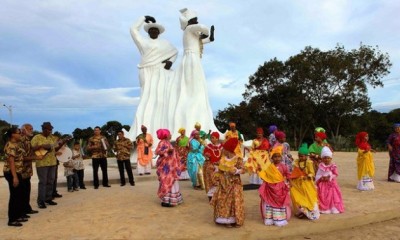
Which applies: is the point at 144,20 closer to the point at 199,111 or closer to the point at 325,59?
the point at 199,111

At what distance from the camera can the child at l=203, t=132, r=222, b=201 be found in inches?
267

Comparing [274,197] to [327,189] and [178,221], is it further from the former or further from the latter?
[178,221]

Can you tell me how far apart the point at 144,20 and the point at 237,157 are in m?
12.1

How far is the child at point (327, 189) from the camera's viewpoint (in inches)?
258

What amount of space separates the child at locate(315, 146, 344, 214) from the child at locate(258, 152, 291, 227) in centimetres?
107

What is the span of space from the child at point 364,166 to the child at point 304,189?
3.39 m

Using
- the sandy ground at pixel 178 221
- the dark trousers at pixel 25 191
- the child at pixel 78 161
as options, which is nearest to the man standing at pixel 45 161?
the sandy ground at pixel 178 221

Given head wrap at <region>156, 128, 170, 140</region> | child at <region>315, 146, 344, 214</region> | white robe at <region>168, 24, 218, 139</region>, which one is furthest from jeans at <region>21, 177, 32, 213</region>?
white robe at <region>168, 24, 218, 139</region>

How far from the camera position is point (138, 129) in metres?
15.4

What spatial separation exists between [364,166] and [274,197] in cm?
438

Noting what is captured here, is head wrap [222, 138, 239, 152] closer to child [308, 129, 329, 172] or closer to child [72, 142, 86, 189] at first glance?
child [308, 129, 329, 172]

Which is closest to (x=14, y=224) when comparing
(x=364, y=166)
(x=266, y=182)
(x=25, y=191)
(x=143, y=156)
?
(x=25, y=191)

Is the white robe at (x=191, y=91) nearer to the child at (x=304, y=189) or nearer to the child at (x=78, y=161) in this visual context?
the child at (x=78, y=161)

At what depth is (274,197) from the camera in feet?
18.9
